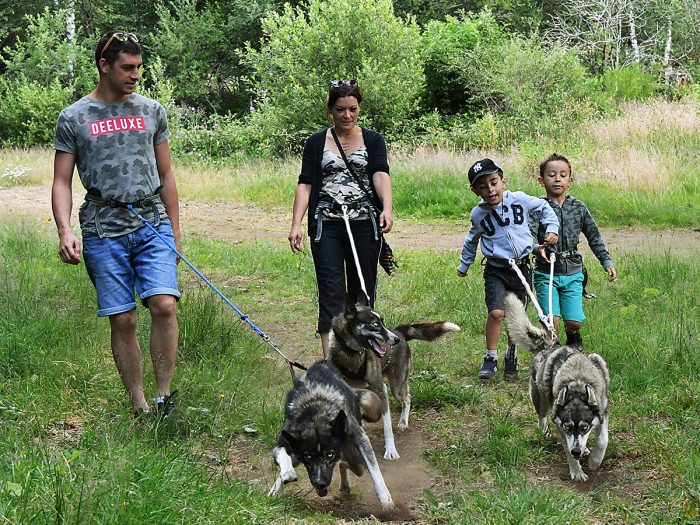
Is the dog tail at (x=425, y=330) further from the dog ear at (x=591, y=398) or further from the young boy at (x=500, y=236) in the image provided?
the dog ear at (x=591, y=398)

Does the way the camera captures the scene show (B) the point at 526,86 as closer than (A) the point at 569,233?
No

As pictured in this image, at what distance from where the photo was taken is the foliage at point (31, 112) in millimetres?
27781

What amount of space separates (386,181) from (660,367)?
2.39m

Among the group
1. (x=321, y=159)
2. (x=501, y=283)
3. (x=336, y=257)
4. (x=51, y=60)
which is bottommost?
(x=501, y=283)

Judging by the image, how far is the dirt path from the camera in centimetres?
1017

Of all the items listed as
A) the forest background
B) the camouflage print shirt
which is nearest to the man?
the camouflage print shirt

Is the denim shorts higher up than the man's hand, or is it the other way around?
the man's hand

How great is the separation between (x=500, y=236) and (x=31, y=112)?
1017 inches

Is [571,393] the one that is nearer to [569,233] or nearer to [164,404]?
[569,233]

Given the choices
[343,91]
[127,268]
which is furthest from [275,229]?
[127,268]

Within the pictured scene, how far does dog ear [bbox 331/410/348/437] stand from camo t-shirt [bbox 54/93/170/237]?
1659 millimetres

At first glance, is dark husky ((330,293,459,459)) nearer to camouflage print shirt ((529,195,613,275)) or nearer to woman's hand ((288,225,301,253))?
woman's hand ((288,225,301,253))

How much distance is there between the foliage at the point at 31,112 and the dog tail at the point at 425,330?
24.9 metres

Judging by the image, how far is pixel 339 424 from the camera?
3.98 meters
